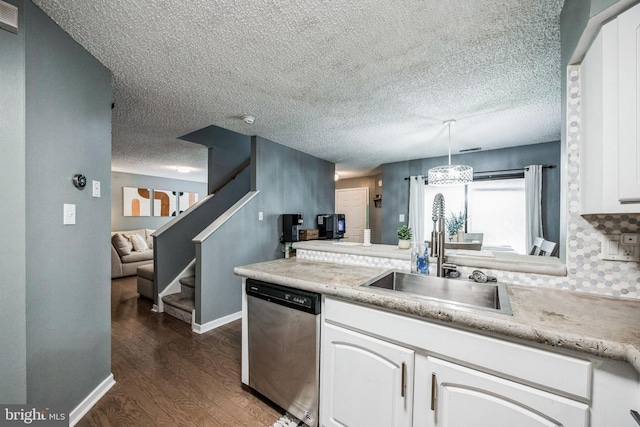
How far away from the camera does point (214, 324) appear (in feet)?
8.98

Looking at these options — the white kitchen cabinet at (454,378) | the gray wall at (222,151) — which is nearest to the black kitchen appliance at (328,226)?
the gray wall at (222,151)

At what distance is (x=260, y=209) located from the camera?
10.6 ft

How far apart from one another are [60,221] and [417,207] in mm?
4496

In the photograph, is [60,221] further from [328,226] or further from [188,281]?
[328,226]

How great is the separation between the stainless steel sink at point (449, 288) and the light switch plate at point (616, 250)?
434 millimetres

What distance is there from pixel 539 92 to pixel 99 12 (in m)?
3.07

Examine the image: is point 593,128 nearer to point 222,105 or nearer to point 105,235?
point 222,105

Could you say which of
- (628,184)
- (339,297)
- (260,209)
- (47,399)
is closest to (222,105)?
(260,209)

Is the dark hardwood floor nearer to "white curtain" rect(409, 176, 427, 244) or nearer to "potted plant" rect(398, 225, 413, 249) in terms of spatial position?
"potted plant" rect(398, 225, 413, 249)

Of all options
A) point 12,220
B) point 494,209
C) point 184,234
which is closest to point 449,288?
point 12,220

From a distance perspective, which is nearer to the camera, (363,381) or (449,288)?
(363,381)

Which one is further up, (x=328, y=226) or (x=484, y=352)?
(x=328, y=226)

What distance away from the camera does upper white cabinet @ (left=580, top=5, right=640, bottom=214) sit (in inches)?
32.2

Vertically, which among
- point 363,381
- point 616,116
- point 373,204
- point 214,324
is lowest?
point 214,324
